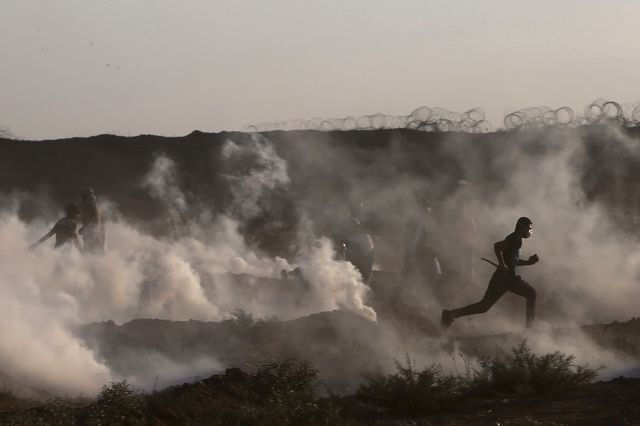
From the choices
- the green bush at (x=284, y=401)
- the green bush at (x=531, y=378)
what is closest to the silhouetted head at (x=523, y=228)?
the green bush at (x=531, y=378)

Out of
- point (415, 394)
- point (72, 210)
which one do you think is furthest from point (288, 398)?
point (72, 210)

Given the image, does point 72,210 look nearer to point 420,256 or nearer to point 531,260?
point 420,256

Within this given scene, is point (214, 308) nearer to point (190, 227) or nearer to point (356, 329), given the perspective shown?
point (356, 329)

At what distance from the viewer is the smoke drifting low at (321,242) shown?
14.3 meters

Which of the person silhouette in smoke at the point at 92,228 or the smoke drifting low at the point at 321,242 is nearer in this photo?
the smoke drifting low at the point at 321,242

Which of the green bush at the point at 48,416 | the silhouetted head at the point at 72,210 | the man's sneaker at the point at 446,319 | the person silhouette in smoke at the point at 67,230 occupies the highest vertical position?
the silhouetted head at the point at 72,210

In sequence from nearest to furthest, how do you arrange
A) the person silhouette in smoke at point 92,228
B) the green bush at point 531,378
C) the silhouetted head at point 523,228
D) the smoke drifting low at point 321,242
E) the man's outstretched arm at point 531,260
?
1. the green bush at point 531,378
2. the man's outstretched arm at point 531,260
3. the silhouetted head at point 523,228
4. the smoke drifting low at point 321,242
5. the person silhouette in smoke at point 92,228

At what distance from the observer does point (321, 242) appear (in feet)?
89.4

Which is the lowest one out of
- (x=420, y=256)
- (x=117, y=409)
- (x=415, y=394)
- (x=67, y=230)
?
(x=415, y=394)

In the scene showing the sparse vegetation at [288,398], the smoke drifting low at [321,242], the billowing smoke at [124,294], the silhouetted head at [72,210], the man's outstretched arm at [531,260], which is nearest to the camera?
the sparse vegetation at [288,398]

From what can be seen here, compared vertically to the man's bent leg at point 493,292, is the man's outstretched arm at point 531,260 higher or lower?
higher

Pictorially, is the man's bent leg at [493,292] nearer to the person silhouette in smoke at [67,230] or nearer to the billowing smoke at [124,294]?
the billowing smoke at [124,294]

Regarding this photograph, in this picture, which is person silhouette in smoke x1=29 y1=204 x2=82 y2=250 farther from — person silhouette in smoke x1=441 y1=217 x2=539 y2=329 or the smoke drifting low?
person silhouette in smoke x1=441 y1=217 x2=539 y2=329

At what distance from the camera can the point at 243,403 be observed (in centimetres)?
941
